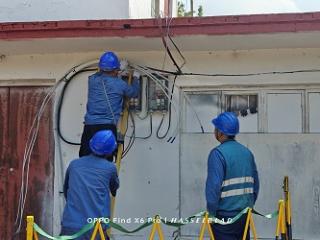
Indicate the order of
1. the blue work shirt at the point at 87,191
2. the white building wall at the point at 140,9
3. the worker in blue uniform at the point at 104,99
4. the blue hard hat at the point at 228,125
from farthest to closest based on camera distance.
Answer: the white building wall at the point at 140,9, the worker in blue uniform at the point at 104,99, the blue hard hat at the point at 228,125, the blue work shirt at the point at 87,191

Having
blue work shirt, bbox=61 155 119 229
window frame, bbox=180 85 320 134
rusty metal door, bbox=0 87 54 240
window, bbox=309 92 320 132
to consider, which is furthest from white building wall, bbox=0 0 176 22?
blue work shirt, bbox=61 155 119 229

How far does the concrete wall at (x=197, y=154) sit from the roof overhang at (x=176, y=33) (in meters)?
0.22

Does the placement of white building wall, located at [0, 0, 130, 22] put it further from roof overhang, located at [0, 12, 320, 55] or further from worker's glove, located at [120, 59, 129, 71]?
worker's glove, located at [120, 59, 129, 71]

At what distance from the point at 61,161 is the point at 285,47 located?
127 inches

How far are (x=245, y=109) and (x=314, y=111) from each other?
84 cm

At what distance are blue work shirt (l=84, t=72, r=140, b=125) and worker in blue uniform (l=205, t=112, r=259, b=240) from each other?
152 centimetres

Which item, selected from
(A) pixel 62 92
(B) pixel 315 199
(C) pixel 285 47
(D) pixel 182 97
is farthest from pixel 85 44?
(B) pixel 315 199

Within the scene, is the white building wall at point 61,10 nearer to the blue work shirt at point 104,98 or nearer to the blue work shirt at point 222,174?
the blue work shirt at point 104,98

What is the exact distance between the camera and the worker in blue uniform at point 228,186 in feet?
16.3

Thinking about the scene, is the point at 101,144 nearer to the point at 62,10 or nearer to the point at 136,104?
the point at 136,104

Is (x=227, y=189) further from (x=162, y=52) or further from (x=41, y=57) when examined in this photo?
(x=41, y=57)

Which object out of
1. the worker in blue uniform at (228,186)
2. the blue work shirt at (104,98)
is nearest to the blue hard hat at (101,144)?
the worker in blue uniform at (228,186)

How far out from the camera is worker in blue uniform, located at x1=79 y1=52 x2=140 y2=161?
609 cm

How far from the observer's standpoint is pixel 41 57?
23.7ft
